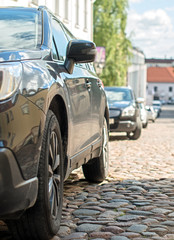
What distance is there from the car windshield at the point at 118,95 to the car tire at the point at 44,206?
48.7 feet

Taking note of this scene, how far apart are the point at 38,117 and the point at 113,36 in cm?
4921

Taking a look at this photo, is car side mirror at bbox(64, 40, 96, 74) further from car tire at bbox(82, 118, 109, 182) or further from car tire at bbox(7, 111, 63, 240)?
car tire at bbox(82, 118, 109, 182)

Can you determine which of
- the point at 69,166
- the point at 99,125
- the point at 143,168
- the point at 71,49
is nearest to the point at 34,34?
the point at 71,49

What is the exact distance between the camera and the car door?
5.02 metres

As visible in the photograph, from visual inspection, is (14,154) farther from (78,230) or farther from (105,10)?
(105,10)

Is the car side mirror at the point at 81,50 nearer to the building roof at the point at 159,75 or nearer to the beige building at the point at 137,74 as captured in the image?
the beige building at the point at 137,74

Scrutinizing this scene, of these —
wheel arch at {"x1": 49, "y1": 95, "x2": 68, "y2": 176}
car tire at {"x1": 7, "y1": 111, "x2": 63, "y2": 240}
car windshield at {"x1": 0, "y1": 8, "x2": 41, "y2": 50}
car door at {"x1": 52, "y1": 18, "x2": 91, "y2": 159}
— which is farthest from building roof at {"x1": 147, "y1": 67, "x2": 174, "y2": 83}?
car tire at {"x1": 7, "y1": 111, "x2": 63, "y2": 240}

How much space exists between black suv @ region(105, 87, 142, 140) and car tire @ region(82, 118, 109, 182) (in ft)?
34.2

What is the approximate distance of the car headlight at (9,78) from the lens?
347cm

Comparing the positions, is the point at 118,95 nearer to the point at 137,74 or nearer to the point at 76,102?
the point at 76,102

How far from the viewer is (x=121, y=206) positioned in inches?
229

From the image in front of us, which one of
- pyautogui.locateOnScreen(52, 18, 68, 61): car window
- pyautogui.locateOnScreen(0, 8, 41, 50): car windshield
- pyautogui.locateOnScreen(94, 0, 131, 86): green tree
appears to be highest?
pyautogui.locateOnScreen(0, 8, 41, 50): car windshield

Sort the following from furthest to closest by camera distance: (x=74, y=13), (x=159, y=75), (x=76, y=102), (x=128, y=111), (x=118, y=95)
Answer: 1. (x=159, y=75)
2. (x=74, y=13)
3. (x=118, y=95)
4. (x=128, y=111)
5. (x=76, y=102)

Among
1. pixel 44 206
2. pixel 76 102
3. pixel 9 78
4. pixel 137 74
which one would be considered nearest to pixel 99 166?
pixel 76 102
